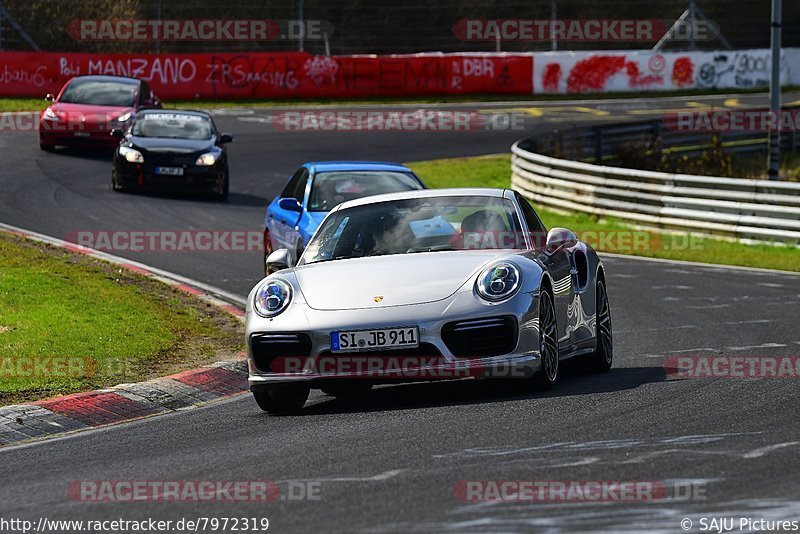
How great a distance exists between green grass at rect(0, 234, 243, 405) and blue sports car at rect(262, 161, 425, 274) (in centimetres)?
142

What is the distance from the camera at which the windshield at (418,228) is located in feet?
31.4

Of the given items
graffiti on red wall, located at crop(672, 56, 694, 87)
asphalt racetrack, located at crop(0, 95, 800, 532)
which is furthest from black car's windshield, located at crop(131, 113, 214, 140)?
graffiti on red wall, located at crop(672, 56, 694, 87)

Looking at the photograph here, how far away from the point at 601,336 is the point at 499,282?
73.9 inches

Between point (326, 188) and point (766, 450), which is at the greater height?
point (766, 450)

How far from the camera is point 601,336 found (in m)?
10.3

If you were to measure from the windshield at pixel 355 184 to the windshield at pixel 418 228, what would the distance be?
5.75 meters

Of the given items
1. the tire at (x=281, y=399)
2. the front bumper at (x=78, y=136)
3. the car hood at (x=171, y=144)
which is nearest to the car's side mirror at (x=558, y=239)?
the tire at (x=281, y=399)

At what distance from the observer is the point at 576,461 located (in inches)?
254

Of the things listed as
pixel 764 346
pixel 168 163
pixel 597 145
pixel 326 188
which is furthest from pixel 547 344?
pixel 597 145

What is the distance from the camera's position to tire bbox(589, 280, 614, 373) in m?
10.3

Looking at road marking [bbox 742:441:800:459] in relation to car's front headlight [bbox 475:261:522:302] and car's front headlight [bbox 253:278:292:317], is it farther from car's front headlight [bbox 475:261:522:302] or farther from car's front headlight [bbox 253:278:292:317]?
car's front headlight [bbox 253:278:292:317]

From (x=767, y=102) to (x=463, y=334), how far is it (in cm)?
3665
